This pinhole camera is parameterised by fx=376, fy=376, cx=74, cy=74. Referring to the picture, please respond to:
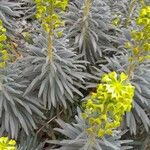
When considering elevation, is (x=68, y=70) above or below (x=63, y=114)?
above

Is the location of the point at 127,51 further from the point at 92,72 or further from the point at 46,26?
the point at 46,26

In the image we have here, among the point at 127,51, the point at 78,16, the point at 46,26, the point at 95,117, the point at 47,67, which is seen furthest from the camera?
the point at 78,16

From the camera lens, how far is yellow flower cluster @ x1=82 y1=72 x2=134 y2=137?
139 inches

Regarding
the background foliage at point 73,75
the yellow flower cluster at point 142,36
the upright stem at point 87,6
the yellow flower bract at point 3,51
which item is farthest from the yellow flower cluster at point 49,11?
the upright stem at point 87,6

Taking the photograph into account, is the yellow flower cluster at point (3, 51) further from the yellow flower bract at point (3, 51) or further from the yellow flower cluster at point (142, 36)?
the yellow flower cluster at point (142, 36)

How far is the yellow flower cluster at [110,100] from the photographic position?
3527 millimetres

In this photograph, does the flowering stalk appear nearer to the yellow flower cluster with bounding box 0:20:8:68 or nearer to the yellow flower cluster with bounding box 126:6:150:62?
the yellow flower cluster with bounding box 0:20:8:68

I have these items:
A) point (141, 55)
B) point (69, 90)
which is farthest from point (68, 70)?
point (141, 55)

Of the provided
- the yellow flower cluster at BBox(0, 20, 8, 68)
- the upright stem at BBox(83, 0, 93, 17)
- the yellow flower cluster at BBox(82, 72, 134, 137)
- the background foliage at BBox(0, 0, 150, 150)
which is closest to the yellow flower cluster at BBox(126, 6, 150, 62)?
the background foliage at BBox(0, 0, 150, 150)

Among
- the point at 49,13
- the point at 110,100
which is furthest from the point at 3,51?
the point at 110,100

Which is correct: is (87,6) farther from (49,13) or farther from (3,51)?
(3,51)

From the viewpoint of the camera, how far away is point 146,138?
18.0 feet

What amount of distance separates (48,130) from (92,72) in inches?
43.3

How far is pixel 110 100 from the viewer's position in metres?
3.59
